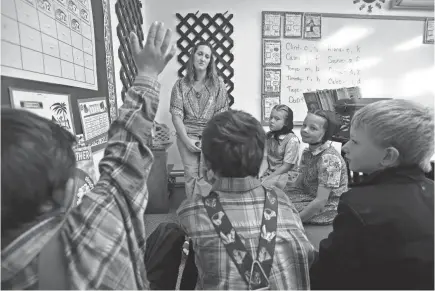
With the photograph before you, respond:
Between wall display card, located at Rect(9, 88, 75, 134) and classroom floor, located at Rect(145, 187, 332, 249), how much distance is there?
33.2 inches

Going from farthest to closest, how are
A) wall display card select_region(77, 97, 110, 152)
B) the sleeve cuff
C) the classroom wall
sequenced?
the classroom wall, wall display card select_region(77, 97, 110, 152), the sleeve cuff

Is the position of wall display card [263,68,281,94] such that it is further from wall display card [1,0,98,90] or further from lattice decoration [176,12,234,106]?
wall display card [1,0,98,90]

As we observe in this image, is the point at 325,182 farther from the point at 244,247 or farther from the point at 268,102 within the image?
the point at 268,102

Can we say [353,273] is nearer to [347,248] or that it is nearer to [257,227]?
[347,248]

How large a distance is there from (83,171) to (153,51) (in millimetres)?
513

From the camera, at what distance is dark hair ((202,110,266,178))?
58cm

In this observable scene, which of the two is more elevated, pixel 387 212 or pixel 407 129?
pixel 407 129

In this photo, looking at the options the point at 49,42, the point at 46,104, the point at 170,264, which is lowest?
the point at 170,264

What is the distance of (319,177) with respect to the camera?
1093mm

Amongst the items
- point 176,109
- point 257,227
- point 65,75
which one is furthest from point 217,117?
point 176,109

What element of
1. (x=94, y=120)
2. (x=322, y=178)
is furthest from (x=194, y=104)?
(x=322, y=178)

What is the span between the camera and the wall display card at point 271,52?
2385 mm

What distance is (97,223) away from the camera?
38cm

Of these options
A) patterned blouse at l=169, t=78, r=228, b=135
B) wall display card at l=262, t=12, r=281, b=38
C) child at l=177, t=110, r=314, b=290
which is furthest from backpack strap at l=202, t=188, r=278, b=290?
wall display card at l=262, t=12, r=281, b=38
